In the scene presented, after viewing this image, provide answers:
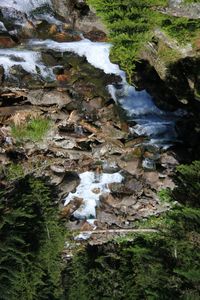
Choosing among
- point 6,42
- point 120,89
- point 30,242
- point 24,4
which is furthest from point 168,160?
point 24,4

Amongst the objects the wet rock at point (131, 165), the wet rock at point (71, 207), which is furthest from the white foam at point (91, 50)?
the wet rock at point (71, 207)

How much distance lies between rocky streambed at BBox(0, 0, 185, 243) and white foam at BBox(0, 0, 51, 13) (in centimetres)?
2

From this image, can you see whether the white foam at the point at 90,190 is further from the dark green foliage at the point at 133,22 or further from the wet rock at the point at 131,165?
the dark green foliage at the point at 133,22

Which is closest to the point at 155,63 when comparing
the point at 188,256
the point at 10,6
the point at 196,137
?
the point at 196,137

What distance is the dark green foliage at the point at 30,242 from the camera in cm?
989

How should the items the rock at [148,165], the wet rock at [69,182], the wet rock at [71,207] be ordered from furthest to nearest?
the wet rock at [71,207], the wet rock at [69,182], the rock at [148,165]

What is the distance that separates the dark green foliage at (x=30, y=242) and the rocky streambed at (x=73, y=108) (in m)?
0.49

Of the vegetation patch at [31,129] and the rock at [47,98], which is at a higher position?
the rock at [47,98]

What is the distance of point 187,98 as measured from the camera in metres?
10.2

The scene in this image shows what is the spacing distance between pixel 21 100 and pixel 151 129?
353 centimetres

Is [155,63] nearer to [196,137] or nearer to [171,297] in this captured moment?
[196,137]

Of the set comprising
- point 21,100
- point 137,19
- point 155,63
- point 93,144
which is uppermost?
point 137,19

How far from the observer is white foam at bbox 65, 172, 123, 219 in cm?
1176

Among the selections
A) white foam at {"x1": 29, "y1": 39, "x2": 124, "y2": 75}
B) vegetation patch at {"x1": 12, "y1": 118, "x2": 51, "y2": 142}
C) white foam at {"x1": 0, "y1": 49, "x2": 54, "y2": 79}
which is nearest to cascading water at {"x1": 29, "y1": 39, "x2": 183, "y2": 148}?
white foam at {"x1": 29, "y1": 39, "x2": 124, "y2": 75}
